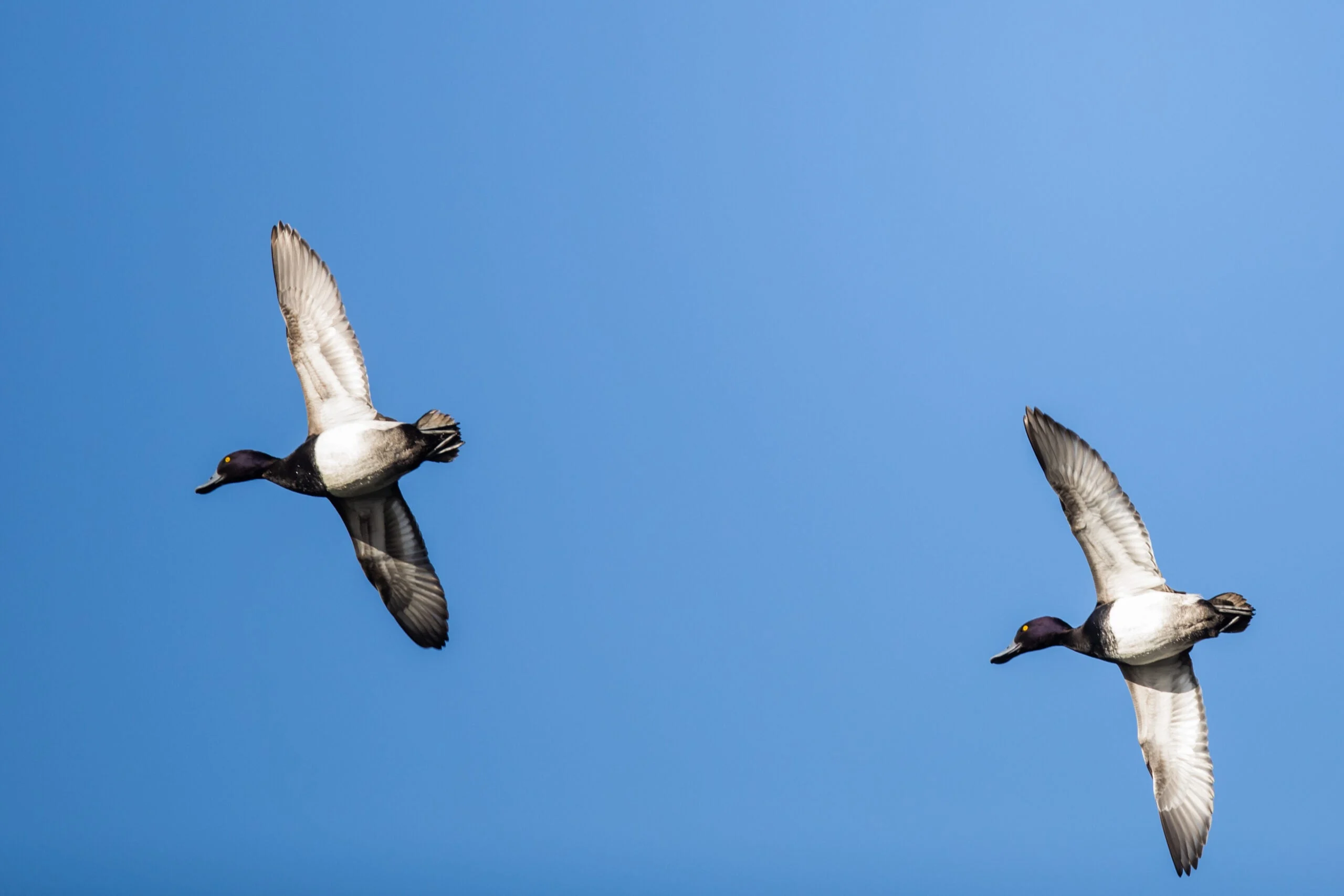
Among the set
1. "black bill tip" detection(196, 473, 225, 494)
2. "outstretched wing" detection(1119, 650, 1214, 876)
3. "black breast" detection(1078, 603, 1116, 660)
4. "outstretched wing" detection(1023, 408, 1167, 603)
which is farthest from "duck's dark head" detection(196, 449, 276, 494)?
"outstretched wing" detection(1119, 650, 1214, 876)

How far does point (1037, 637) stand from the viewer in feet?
48.3

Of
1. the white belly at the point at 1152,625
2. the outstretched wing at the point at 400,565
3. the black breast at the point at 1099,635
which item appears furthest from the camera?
the outstretched wing at the point at 400,565

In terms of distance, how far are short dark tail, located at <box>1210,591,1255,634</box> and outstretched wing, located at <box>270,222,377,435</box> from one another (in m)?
8.26

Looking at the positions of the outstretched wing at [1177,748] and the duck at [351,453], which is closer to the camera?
the duck at [351,453]

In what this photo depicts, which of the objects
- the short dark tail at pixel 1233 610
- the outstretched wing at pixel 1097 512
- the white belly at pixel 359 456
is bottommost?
the short dark tail at pixel 1233 610

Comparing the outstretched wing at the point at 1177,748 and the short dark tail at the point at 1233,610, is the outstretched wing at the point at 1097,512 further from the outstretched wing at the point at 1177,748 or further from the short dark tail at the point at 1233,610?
the outstretched wing at the point at 1177,748

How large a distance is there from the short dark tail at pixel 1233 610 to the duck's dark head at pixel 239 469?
30.4 ft

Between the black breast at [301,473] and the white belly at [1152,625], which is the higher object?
the black breast at [301,473]

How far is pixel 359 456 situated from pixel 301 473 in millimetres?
770

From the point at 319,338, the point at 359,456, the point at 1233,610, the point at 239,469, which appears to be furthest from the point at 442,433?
the point at 1233,610

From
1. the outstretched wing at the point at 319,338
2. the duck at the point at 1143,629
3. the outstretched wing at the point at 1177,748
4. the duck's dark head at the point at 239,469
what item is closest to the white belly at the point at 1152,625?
the duck at the point at 1143,629

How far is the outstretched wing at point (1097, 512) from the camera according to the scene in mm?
13195

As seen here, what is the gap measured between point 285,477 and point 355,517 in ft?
3.65

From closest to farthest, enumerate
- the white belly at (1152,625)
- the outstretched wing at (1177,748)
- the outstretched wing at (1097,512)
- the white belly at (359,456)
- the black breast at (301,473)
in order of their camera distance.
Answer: the outstretched wing at (1097,512)
the white belly at (1152,625)
the white belly at (359,456)
the black breast at (301,473)
the outstretched wing at (1177,748)
